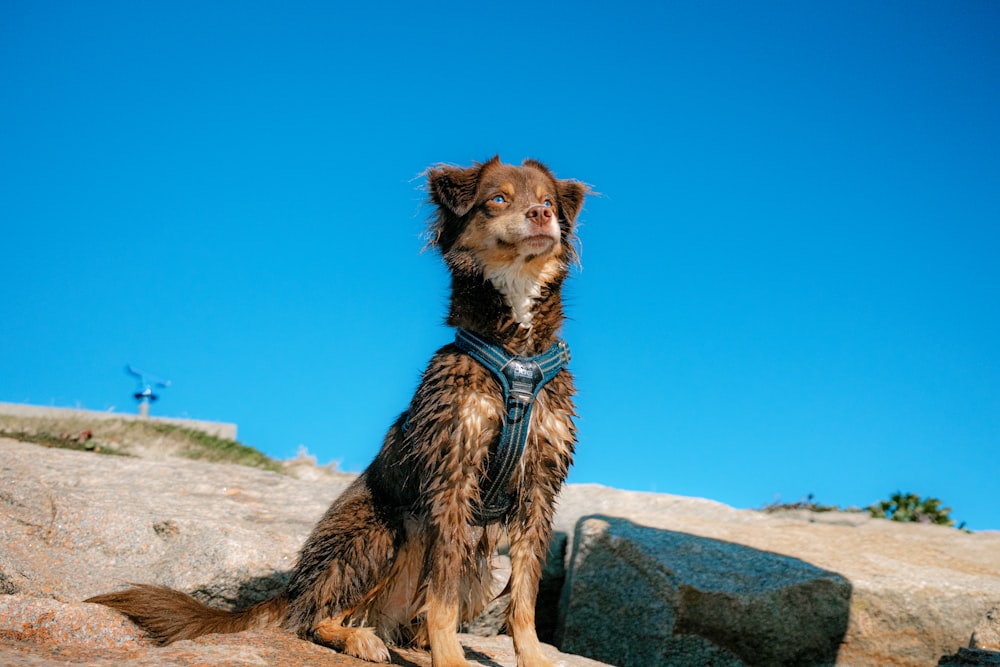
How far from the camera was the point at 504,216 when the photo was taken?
5488 millimetres

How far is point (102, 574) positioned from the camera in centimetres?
686

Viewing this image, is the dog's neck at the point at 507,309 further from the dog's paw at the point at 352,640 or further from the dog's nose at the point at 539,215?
the dog's paw at the point at 352,640

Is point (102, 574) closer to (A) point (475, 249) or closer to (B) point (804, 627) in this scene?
(A) point (475, 249)

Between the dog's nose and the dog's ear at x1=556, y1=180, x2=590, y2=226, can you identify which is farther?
the dog's ear at x1=556, y1=180, x2=590, y2=226

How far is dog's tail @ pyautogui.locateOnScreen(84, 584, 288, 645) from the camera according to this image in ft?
17.6

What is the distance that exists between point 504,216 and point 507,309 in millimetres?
589

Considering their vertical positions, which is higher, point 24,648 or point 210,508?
point 210,508

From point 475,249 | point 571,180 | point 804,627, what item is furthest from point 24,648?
point 804,627

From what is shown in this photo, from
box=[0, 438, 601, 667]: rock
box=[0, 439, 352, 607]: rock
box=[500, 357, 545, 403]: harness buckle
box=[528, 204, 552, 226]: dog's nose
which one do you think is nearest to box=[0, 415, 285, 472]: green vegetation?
box=[0, 438, 601, 667]: rock

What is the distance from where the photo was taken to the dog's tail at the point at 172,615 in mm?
5359

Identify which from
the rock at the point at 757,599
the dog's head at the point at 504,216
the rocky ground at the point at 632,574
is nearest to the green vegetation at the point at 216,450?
the rocky ground at the point at 632,574

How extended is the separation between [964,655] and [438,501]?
4000 mm

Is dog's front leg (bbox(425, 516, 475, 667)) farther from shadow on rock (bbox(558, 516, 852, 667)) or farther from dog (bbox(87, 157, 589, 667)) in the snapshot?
shadow on rock (bbox(558, 516, 852, 667))

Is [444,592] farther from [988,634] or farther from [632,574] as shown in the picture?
[988,634]
